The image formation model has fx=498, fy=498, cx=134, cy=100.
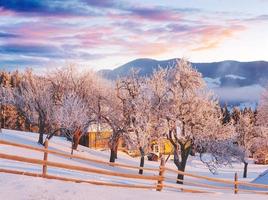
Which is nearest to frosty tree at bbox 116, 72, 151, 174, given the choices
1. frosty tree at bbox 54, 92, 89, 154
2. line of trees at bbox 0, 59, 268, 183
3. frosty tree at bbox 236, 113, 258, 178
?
line of trees at bbox 0, 59, 268, 183

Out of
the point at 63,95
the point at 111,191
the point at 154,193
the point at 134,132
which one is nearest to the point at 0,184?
the point at 111,191

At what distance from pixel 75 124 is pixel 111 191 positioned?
37.7 meters

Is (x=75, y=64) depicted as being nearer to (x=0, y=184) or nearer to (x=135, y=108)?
(x=135, y=108)

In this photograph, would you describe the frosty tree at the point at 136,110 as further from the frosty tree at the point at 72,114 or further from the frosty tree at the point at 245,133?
the frosty tree at the point at 245,133

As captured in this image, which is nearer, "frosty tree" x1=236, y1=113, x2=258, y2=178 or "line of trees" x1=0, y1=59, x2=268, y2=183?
"line of trees" x1=0, y1=59, x2=268, y2=183

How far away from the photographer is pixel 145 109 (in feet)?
151

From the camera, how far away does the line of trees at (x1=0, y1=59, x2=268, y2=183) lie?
4325cm

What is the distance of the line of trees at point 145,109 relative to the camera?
43250 mm

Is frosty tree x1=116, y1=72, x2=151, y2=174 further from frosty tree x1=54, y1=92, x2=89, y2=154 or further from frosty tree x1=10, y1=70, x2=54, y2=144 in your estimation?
frosty tree x1=10, y1=70, x2=54, y2=144

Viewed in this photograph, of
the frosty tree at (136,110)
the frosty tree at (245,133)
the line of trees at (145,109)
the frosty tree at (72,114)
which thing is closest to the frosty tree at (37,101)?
the line of trees at (145,109)

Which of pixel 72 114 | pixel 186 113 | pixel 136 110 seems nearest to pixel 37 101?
Result: pixel 72 114

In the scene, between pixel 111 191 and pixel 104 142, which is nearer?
pixel 111 191

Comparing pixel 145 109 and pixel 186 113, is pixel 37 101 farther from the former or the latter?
pixel 186 113

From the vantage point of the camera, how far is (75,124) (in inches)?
2104
